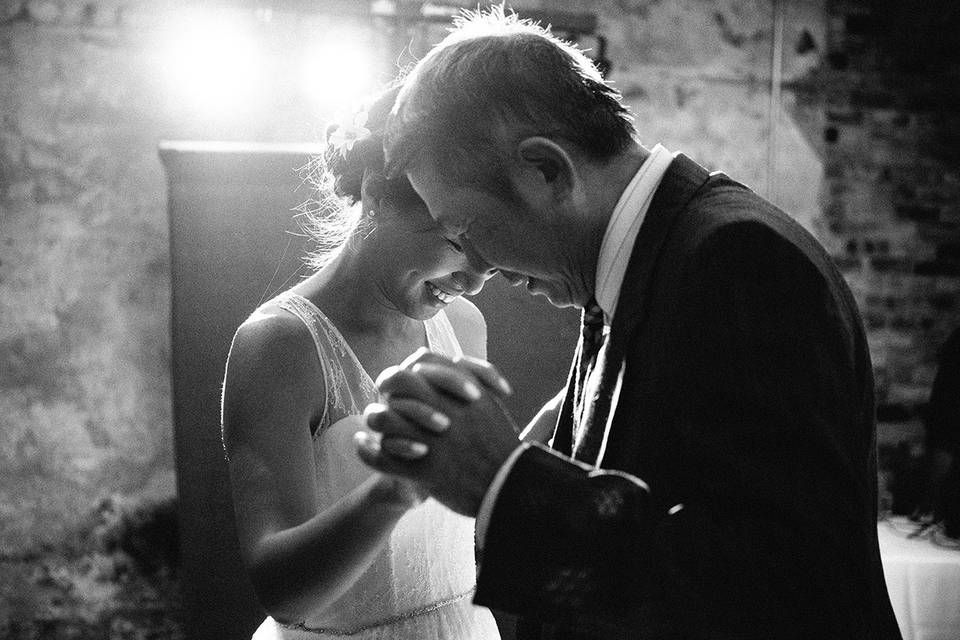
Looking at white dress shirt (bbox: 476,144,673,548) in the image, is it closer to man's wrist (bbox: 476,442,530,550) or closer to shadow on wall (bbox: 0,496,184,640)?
man's wrist (bbox: 476,442,530,550)

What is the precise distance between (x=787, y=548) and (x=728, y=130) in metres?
4.48

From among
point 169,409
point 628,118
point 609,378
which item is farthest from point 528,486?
point 169,409

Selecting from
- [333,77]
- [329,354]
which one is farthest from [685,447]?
[333,77]

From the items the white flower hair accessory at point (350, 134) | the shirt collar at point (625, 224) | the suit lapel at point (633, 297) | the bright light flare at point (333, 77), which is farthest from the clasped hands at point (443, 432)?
the bright light flare at point (333, 77)

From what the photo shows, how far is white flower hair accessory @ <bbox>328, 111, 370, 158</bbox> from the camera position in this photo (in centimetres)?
179

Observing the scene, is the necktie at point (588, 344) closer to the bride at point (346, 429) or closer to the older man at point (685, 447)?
the older man at point (685, 447)

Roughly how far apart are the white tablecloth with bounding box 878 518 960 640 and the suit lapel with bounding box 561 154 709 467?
253cm

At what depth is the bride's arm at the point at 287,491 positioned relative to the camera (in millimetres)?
1360

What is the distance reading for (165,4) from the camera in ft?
14.6

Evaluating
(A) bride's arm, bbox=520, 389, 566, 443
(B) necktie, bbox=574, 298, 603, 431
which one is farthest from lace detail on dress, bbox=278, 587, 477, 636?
(B) necktie, bbox=574, 298, 603, 431

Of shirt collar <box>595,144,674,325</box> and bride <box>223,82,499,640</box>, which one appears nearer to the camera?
shirt collar <box>595,144,674,325</box>

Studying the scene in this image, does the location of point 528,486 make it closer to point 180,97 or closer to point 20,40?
point 180,97

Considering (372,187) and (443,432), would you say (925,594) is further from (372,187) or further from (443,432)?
(443,432)

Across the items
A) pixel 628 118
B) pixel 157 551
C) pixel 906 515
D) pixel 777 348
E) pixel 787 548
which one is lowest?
pixel 157 551
